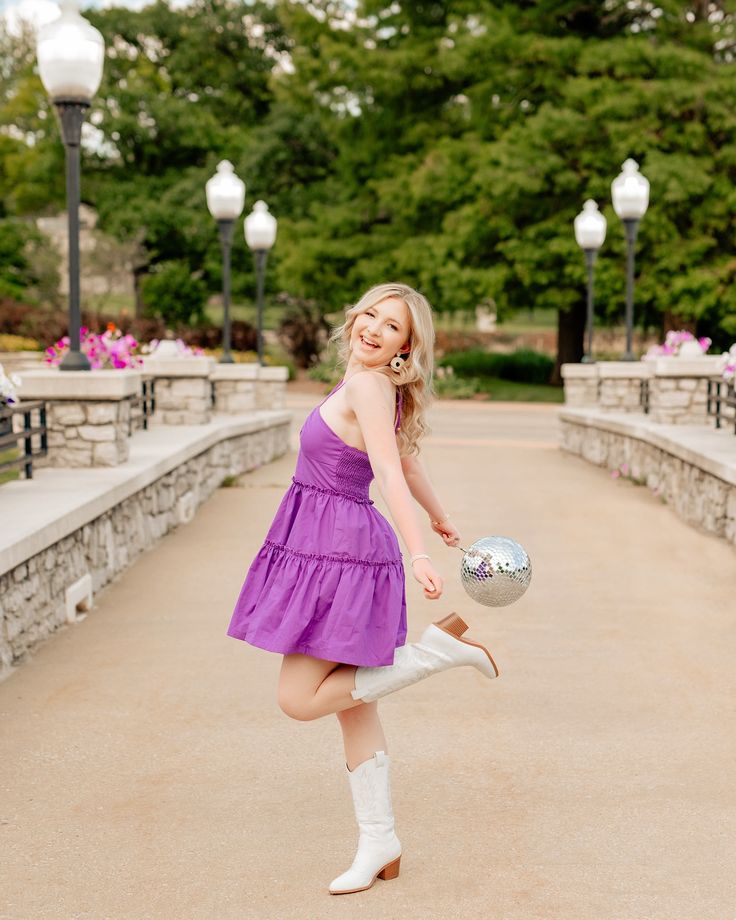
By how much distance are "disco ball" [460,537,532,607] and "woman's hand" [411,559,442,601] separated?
19 centimetres

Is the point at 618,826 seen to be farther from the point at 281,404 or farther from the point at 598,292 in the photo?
the point at 598,292

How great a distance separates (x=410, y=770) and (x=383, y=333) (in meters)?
1.79

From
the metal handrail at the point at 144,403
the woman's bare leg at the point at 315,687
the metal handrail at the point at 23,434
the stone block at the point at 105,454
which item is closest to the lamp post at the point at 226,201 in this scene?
the metal handrail at the point at 144,403

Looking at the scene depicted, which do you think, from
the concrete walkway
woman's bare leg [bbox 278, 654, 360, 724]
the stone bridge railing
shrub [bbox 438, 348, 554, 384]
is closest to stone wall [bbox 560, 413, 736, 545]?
the concrete walkway

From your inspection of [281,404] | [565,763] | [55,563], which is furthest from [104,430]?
[281,404]

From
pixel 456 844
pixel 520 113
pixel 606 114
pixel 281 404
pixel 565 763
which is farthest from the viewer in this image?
pixel 520 113

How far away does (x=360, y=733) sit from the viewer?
3.33m

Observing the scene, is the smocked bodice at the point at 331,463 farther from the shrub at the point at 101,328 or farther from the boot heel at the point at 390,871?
the shrub at the point at 101,328

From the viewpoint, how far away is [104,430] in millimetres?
7945

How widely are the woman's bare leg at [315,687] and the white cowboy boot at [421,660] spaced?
0.11 feet

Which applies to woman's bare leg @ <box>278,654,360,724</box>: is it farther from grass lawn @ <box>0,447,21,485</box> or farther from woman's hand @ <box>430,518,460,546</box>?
grass lawn @ <box>0,447,21,485</box>

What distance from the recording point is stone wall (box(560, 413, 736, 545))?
29.7ft

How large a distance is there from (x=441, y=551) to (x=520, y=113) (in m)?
23.8

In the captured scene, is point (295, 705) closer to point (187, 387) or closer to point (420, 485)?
point (420, 485)
